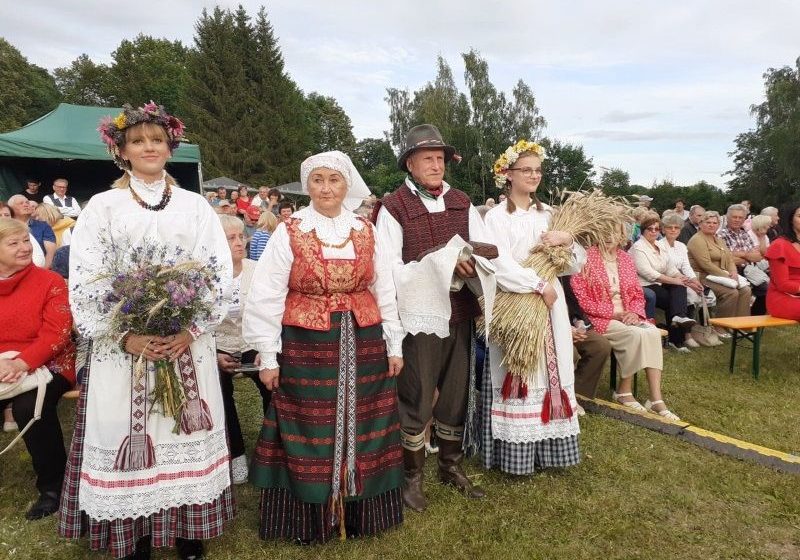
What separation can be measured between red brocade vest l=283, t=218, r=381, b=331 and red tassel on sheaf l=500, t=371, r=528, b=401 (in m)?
1.16

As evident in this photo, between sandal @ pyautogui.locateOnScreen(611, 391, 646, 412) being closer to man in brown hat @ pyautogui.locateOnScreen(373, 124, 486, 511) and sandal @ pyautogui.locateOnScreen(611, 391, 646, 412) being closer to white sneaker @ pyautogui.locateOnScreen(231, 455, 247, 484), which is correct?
man in brown hat @ pyautogui.locateOnScreen(373, 124, 486, 511)

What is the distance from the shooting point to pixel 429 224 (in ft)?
10.9

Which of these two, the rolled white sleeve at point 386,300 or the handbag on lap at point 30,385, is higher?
the rolled white sleeve at point 386,300

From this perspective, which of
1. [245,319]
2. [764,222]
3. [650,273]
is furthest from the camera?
[764,222]

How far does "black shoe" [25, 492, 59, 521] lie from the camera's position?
3.26 metres

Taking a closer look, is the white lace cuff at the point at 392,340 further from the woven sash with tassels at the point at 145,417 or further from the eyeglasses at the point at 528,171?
the eyeglasses at the point at 528,171

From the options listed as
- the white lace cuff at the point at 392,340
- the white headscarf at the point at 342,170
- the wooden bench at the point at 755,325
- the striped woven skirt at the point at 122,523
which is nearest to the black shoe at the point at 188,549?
the striped woven skirt at the point at 122,523

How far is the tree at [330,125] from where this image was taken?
167ft

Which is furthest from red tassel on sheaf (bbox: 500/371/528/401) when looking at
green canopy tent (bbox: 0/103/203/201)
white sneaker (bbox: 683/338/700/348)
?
green canopy tent (bbox: 0/103/203/201)

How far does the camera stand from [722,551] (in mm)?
2865

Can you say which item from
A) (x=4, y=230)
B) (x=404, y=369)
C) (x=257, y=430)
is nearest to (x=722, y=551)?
(x=404, y=369)

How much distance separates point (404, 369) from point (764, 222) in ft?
26.6

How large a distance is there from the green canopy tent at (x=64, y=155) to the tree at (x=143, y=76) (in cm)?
2800

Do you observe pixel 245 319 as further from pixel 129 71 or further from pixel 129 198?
pixel 129 71
